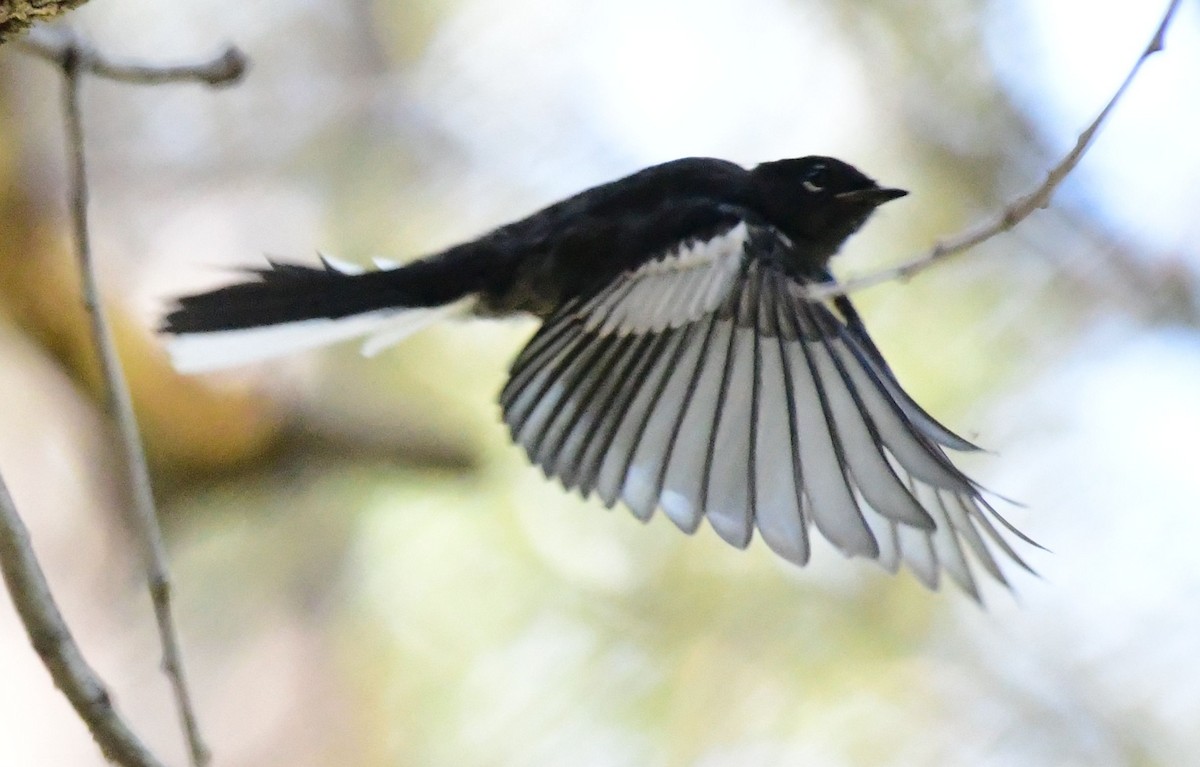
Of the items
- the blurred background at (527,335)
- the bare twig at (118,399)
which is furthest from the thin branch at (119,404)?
the blurred background at (527,335)

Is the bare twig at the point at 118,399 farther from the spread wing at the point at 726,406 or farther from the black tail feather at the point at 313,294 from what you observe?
the spread wing at the point at 726,406

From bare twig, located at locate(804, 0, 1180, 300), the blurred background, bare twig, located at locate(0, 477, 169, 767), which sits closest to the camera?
bare twig, located at locate(804, 0, 1180, 300)

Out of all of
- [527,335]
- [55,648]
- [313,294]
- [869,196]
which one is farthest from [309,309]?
A: [527,335]

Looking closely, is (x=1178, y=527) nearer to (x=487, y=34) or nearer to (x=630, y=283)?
(x=630, y=283)

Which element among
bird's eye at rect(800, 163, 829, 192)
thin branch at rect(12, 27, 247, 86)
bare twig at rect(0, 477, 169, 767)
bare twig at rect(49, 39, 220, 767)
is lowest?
bare twig at rect(0, 477, 169, 767)

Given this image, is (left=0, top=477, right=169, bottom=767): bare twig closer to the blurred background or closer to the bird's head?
the bird's head

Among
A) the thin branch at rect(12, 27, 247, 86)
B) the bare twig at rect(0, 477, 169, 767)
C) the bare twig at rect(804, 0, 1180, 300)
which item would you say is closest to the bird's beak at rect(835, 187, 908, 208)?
the bare twig at rect(804, 0, 1180, 300)

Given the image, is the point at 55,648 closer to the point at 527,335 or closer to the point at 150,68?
the point at 150,68
